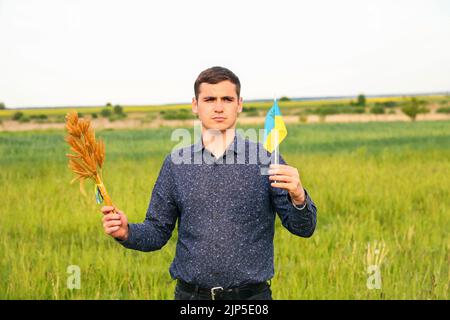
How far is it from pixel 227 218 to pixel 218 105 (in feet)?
1.34

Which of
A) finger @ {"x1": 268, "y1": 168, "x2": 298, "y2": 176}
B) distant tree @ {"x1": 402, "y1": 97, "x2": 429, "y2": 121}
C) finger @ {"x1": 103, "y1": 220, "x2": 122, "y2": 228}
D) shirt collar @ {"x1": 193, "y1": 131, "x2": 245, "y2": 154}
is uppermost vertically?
distant tree @ {"x1": 402, "y1": 97, "x2": 429, "y2": 121}

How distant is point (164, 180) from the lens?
2.28 metres

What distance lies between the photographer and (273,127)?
1808mm

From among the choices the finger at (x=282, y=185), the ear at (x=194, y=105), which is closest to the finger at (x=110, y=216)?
the ear at (x=194, y=105)

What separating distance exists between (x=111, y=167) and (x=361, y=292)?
805 centimetres

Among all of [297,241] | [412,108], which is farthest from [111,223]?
[412,108]

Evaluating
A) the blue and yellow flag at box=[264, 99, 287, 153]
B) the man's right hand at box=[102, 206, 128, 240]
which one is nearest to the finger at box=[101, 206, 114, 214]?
the man's right hand at box=[102, 206, 128, 240]

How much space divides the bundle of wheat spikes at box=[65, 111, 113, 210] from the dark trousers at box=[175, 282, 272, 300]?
487 mm

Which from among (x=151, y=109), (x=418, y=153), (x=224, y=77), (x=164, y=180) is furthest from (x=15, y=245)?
(x=151, y=109)

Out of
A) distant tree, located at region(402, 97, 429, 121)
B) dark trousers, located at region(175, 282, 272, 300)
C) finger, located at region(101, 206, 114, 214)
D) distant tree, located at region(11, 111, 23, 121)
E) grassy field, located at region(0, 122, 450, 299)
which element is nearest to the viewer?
finger, located at region(101, 206, 114, 214)

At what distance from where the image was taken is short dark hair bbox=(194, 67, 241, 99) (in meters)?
2.13

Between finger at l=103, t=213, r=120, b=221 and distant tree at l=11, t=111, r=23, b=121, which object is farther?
distant tree at l=11, t=111, r=23, b=121

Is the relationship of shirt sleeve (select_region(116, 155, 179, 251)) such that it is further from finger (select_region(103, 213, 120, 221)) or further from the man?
finger (select_region(103, 213, 120, 221))

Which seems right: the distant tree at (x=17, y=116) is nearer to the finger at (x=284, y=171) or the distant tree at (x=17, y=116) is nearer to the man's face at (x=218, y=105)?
the man's face at (x=218, y=105)
